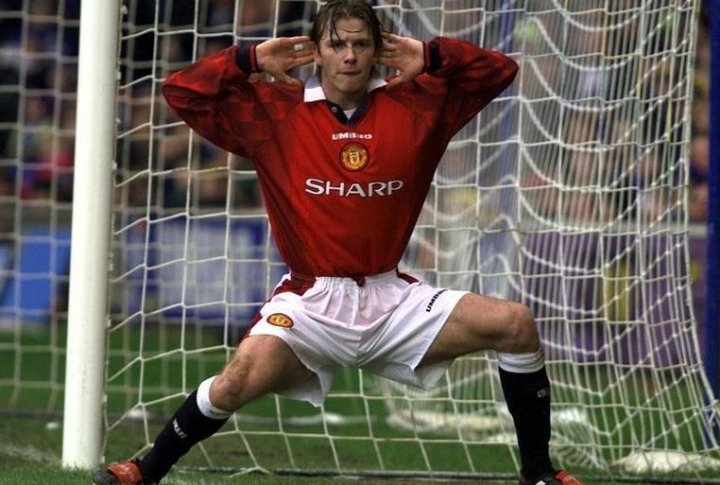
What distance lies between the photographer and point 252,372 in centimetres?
570

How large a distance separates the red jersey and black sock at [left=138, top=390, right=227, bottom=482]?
2.11ft

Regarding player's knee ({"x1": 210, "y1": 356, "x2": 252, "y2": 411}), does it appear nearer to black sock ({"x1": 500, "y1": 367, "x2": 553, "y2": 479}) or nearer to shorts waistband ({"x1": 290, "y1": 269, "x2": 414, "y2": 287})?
shorts waistband ({"x1": 290, "y1": 269, "x2": 414, "y2": 287})

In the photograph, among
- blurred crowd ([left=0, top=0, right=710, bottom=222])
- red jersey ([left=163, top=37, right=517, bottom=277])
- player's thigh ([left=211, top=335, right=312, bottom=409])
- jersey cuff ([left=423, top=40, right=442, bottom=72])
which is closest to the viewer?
player's thigh ([left=211, top=335, right=312, bottom=409])

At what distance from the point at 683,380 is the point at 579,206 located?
115 centimetres

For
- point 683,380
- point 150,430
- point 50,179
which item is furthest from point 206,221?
point 683,380

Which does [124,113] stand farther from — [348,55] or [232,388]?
[232,388]

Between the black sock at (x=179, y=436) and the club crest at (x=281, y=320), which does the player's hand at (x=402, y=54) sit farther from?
the black sock at (x=179, y=436)

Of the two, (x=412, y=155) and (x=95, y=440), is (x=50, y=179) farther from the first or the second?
(x=412, y=155)

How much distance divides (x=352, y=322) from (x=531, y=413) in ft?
2.37

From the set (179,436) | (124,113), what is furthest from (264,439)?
(124,113)

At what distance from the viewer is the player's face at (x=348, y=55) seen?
5.80m

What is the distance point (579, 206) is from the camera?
27.0 feet

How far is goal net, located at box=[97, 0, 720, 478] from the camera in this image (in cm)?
761

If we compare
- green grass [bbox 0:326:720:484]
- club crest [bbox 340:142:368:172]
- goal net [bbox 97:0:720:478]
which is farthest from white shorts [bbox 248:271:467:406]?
goal net [bbox 97:0:720:478]
